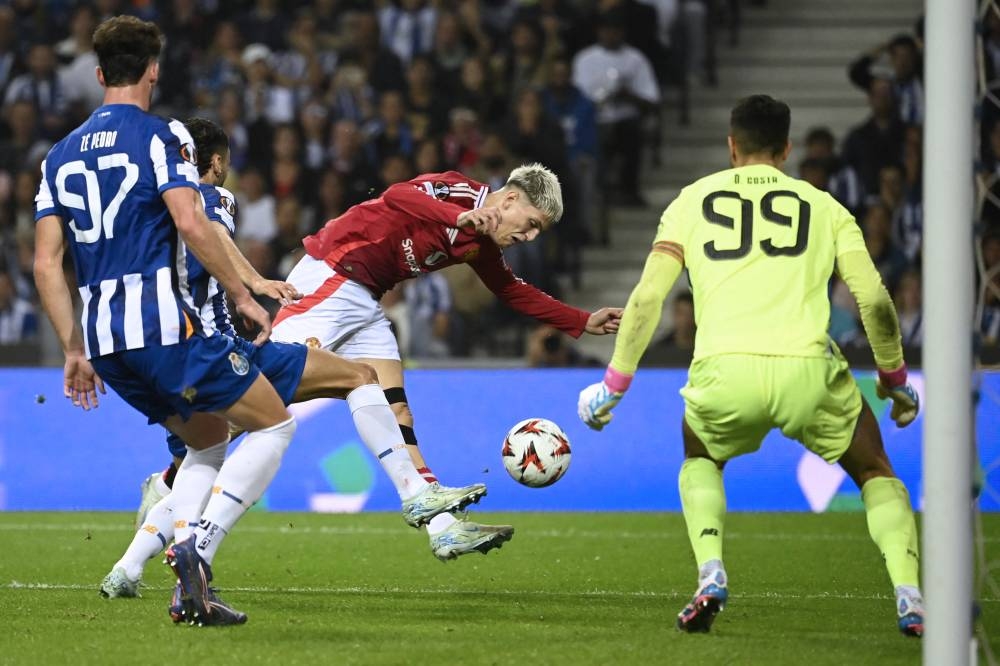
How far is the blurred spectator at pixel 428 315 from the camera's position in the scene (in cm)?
1398

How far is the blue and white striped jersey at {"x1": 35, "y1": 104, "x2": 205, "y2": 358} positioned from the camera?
530cm

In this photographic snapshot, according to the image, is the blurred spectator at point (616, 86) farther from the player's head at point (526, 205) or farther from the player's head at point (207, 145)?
the player's head at point (207, 145)

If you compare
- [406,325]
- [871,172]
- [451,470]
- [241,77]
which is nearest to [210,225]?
[451,470]

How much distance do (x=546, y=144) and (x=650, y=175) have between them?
2.26 m

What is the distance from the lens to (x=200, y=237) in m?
5.22

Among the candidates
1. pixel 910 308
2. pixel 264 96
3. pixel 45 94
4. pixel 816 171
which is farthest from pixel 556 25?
pixel 45 94

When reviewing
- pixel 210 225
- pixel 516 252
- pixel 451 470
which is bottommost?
pixel 451 470

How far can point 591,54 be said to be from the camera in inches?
619

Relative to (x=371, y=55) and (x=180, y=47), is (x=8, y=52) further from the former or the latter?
(x=371, y=55)

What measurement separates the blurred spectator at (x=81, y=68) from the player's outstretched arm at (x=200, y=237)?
37.6ft

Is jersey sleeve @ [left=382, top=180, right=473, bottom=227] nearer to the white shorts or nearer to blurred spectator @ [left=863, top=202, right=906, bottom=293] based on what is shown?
the white shorts

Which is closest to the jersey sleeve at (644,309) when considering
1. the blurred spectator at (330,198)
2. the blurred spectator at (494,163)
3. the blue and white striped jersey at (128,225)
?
the blue and white striped jersey at (128,225)

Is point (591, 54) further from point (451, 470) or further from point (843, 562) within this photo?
point (843, 562)

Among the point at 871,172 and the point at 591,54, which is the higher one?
the point at 591,54
